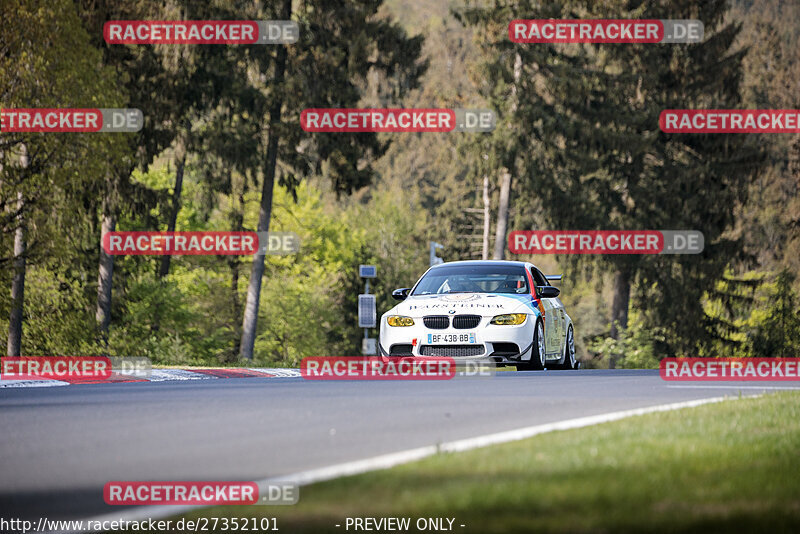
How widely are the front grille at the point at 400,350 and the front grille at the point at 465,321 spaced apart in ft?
2.46

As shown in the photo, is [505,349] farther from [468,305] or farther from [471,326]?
[468,305]

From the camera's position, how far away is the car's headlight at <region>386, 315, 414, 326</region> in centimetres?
1711

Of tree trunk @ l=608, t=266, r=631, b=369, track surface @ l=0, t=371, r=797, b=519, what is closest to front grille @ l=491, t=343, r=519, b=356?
track surface @ l=0, t=371, r=797, b=519

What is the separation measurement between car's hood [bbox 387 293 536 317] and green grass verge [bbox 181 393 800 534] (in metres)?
8.41

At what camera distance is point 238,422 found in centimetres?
957

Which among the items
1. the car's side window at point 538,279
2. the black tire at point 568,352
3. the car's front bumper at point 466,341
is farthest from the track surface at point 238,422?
the black tire at point 568,352

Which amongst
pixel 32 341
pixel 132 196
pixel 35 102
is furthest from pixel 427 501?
pixel 132 196

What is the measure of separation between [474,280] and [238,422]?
30.9ft

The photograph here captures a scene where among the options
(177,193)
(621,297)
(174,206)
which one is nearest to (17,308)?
(174,206)

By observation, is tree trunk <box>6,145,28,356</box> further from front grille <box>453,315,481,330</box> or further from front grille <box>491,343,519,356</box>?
front grille <box>491,343,519,356</box>

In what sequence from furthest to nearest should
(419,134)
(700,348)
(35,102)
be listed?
(419,134)
(700,348)
(35,102)

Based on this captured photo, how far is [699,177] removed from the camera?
1718 inches

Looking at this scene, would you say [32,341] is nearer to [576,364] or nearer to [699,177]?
[576,364]

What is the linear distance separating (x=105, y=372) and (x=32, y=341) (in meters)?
15.4
